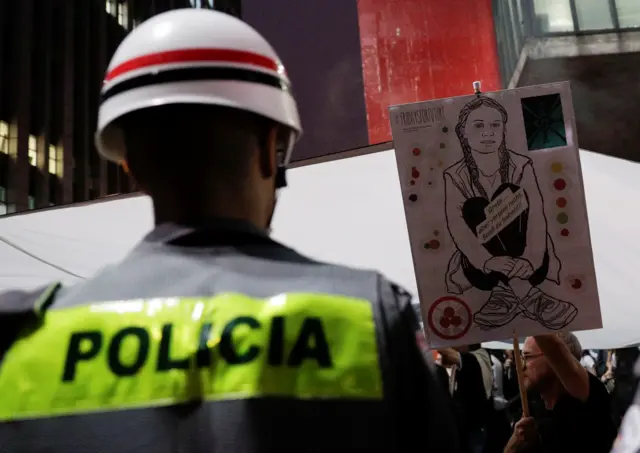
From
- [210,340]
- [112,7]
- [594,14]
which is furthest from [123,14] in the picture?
[210,340]

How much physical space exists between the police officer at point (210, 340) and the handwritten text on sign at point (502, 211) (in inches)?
51.7

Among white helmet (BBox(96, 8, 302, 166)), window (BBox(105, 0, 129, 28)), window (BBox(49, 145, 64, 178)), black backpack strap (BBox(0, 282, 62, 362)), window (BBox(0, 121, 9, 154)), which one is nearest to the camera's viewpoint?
black backpack strap (BBox(0, 282, 62, 362))

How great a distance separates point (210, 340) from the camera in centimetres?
102

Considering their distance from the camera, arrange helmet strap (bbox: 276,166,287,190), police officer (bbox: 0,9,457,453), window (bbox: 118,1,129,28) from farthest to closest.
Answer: window (bbox: 118,1,129,28), helmet strap (bbox: 276,166,287,190), police officer (bbox: 0,9,457,453)

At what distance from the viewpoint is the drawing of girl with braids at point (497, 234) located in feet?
7.52

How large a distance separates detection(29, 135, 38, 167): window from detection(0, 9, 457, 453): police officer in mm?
31461

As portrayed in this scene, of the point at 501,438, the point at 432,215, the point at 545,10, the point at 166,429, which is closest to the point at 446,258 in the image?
the point at 432,215

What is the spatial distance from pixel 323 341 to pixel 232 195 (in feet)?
1.04

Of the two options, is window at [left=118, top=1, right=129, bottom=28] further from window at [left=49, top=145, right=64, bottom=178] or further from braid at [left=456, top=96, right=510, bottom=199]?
braid at [left=456, top=96, right=510, bottom=199]

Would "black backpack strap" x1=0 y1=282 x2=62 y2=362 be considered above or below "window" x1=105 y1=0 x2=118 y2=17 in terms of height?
below

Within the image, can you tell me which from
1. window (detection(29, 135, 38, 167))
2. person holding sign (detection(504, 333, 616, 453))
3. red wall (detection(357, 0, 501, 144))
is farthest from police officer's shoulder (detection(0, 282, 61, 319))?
window (detection(29, 135, 38, 167))

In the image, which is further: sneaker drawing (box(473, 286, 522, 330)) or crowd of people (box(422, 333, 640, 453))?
crowd of people (box(422, 333, 640, 453))

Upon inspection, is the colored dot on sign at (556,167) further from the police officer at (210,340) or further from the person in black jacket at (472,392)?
the person in black jacket at (472,392)

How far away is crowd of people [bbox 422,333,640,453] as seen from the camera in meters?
2.82
